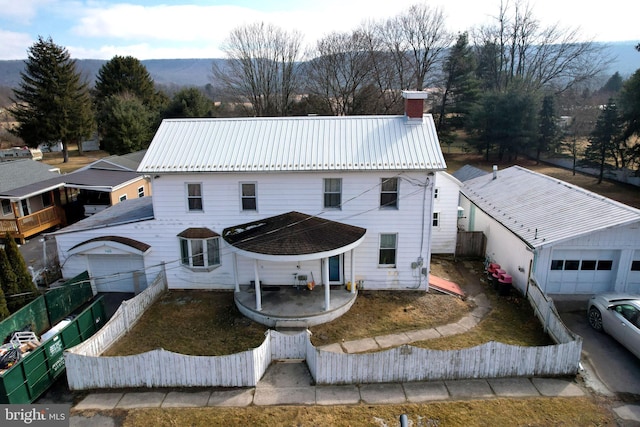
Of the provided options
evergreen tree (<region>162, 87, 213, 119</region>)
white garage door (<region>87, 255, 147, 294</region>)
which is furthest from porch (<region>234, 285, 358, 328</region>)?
evergreen tree (<region>162, 87, 213, 119</region>)

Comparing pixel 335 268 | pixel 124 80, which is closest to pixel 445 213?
pixel 335 268

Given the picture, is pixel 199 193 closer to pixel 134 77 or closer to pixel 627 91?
pixel 627 91

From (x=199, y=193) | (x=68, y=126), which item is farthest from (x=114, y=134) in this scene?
(x=199, y=193)

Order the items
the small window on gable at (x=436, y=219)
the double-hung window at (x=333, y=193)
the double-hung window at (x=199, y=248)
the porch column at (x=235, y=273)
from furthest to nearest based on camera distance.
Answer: the small window on gable at (x=436, y=219) → the double-hung window at (x=199, y=248) → the double-hung window at (x=333, y=193) → the porch column at (x=235, y=273)

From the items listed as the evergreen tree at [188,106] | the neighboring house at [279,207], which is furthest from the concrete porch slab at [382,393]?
the evergreen tree at [188,106]

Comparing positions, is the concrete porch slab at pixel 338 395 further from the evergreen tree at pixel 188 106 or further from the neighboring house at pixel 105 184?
the evergreen tree at pixel 188 106

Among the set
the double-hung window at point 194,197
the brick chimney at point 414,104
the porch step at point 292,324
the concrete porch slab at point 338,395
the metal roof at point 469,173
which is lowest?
the concrete porch slab at point 338,395

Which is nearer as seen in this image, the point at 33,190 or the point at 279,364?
the point at 279,364
